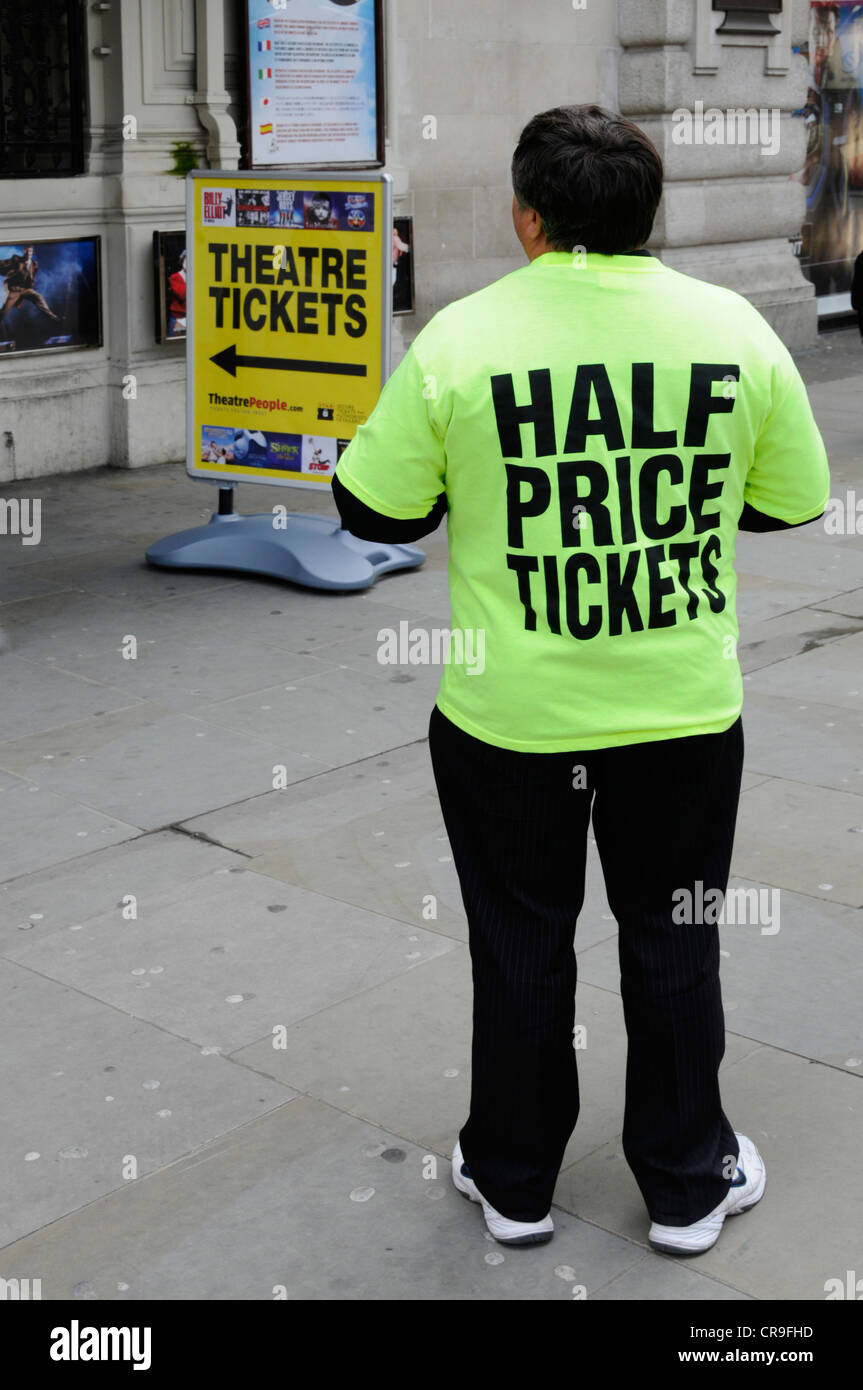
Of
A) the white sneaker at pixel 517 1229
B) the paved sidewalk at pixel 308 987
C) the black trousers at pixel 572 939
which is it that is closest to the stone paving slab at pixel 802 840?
the paved sidewalk at pixel 308 987

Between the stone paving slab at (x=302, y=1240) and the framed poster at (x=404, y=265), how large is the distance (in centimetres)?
879

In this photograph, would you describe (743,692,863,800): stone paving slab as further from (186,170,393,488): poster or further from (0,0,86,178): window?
(0,0,86,178): window

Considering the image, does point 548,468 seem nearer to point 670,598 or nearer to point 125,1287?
point 670,598

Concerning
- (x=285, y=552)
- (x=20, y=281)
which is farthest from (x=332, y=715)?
(x=20, y=281)

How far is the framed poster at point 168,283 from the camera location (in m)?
9.83

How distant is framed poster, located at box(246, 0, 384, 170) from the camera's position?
10219 mm

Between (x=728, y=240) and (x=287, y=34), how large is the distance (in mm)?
4674

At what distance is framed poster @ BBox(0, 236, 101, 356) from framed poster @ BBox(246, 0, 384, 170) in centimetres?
131

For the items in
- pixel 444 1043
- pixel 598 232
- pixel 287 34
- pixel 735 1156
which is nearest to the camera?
pixel 598 232

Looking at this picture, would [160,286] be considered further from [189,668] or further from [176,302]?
[189,668]

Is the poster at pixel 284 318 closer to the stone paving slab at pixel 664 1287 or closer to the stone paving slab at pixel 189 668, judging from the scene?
the stone paving slab at pixel 189 668

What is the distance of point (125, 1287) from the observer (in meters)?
2.98

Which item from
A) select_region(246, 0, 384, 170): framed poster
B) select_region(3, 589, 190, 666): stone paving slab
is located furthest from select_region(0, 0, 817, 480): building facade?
select_region(3, 589, 190, 666): stone paving slab

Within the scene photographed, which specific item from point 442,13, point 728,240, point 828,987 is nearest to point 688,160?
point 728,240
